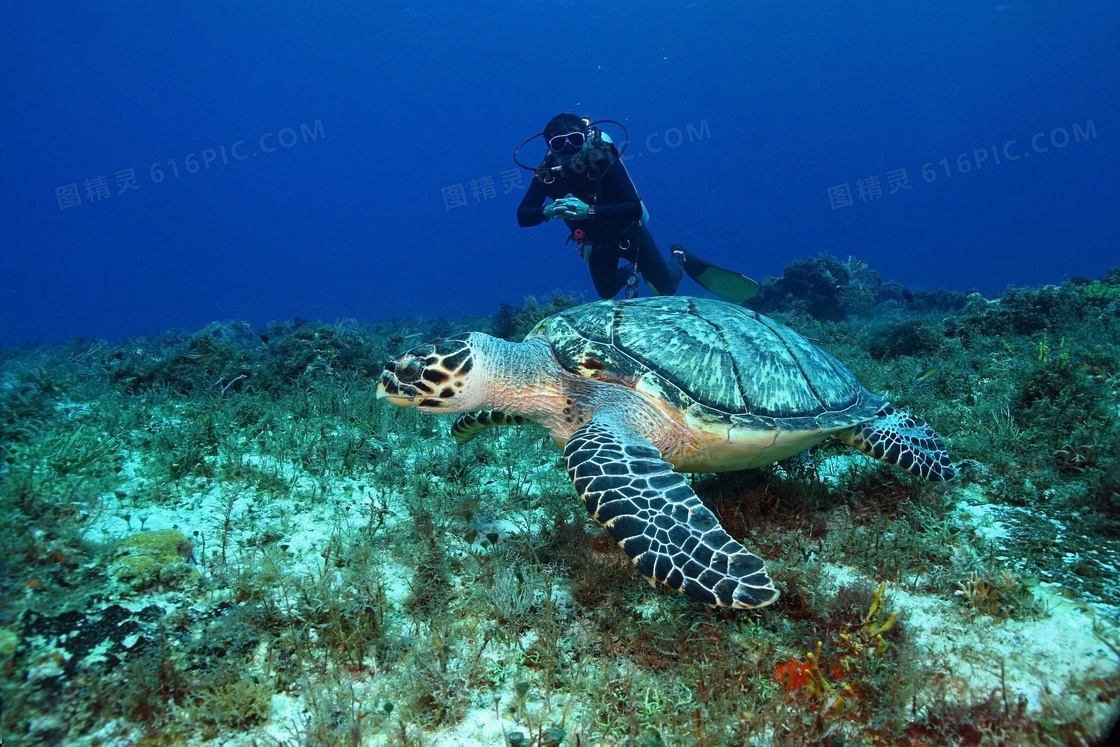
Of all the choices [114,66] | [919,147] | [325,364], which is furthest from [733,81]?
[325,364]

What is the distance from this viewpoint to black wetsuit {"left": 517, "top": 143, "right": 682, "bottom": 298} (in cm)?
884

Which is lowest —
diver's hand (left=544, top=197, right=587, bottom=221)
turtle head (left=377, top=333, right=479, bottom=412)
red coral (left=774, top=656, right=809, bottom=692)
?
red coral (left=774, top=656, right=809, bottom=692)

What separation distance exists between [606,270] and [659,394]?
6.52 metres

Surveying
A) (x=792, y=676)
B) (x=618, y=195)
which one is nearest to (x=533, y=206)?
(x=618, y=195)

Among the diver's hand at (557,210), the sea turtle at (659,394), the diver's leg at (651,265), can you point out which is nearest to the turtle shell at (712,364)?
the sea turtle at (659,394)

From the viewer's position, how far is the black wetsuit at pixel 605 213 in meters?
8.84

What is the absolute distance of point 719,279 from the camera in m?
11.1

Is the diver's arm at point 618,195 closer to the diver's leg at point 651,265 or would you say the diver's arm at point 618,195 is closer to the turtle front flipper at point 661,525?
the diver's leg at point 651,265

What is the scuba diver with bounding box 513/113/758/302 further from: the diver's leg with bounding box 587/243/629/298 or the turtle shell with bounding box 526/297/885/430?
the turtle shell with bounding box 526/297/885/430

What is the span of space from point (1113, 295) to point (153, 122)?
170 meters

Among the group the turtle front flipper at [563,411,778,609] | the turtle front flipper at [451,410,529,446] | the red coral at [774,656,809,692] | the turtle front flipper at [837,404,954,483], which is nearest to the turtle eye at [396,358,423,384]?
the turtle front flipper at [451,410,529,446]

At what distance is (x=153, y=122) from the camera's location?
125 m

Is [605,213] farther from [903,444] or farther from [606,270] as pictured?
[903,444]

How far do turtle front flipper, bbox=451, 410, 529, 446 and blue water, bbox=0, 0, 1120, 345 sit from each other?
3048 inches
